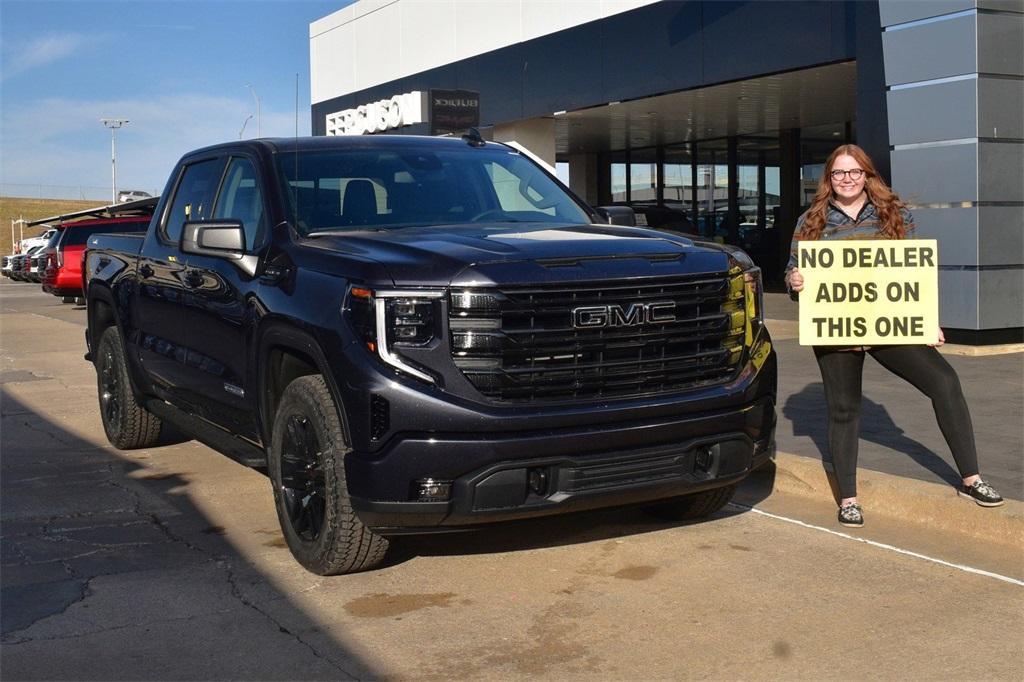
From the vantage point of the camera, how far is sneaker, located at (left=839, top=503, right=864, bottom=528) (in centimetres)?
621

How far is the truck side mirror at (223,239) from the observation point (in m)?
5.77

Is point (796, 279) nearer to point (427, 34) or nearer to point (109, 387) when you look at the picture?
point (109, 387)

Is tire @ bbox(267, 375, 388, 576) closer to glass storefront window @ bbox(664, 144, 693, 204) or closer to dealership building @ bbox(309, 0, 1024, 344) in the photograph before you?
dealership building @ bbox(309, 0, 1024, 344)

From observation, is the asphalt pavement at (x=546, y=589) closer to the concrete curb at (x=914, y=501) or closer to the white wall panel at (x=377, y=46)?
the concrete curb at (x=914, y=501)

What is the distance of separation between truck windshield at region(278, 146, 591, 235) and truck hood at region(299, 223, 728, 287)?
275 millimetres

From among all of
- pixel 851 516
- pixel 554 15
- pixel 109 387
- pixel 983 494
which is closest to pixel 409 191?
pixel 851 516

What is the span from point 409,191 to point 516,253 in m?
1.46

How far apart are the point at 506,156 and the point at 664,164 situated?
78.5ft

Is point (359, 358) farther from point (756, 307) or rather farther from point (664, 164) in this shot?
point (664, 164)

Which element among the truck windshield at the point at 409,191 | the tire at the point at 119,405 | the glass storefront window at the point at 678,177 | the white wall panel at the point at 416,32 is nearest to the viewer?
the truck windshield at the point at 409,191

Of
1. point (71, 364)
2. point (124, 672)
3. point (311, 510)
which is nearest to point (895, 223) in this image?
point (311, 510)

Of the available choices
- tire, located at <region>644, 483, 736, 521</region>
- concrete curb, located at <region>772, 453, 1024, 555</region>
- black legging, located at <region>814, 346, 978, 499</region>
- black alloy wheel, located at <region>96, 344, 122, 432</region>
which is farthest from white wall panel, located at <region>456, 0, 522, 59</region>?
tire, located at <region>644, 483, 736, 521</region>

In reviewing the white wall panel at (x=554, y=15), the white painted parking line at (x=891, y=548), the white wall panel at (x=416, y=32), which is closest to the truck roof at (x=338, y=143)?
the white painted parking line at (x=891, y=548)

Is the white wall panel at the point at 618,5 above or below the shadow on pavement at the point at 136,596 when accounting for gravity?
above
